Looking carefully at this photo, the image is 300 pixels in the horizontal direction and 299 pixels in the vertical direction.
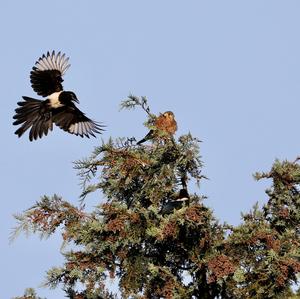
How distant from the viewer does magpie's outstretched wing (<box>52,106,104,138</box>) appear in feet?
42.6

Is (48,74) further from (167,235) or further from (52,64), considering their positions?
(167,235)

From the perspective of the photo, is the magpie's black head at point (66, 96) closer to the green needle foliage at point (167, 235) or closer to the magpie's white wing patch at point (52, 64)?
the magpie's white wing patch at point (52, 64)

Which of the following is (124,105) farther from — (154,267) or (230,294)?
(230,294)

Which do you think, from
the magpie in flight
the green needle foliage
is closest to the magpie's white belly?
the magpie in flight

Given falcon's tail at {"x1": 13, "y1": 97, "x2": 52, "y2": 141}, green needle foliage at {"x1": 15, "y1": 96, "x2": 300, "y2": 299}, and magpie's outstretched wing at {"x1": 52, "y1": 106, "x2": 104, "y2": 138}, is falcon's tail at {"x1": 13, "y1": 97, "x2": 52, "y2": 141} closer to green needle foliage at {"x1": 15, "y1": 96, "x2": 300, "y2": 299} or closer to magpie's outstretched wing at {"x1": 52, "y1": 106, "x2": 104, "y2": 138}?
magpie's outstretched wing at {"x1": 52, "y1": 106, "x2": 104, "y2": 138}

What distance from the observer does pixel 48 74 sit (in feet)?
44.9

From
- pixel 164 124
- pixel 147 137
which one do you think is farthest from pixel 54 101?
pixel 164 124

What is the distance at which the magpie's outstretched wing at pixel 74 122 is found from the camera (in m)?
13.0

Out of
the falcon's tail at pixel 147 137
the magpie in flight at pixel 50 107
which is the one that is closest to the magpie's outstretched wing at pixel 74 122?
the magpie in flight at pixel 50 107

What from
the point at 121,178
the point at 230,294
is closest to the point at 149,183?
the point at 121,178

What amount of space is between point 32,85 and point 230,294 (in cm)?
666

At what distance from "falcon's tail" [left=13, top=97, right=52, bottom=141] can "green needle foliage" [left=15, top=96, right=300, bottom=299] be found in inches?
121

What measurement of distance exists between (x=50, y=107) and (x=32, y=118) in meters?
0.47

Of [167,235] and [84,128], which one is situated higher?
[84,128]
